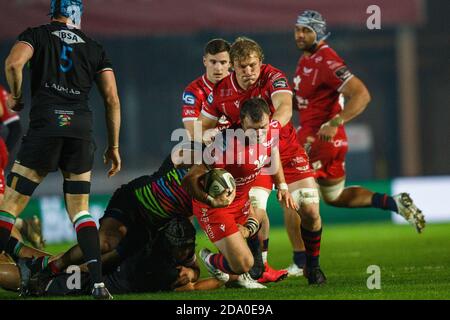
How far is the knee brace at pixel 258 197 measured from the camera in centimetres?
878

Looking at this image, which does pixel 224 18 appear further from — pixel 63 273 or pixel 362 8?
pixel 63 273

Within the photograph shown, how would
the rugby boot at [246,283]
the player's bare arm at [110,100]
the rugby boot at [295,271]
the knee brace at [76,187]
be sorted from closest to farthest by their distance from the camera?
the knee brace at [76,187] < the player's bare arm at [110,100] < the rugby boot at [246,283] < the rugby boot at [295,271]

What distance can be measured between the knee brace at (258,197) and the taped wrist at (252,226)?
1.69 ft

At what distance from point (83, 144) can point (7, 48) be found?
15.8 metres

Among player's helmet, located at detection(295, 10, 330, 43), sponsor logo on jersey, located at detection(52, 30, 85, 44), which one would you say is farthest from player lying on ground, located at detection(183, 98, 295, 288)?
player's helmet, located at detection(295, 10, 330, 43)

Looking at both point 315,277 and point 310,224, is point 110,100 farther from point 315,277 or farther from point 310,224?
point 315,277

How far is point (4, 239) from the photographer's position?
287 inches

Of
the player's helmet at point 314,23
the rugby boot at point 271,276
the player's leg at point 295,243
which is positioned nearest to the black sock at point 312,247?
the rugby boot at point 271,276

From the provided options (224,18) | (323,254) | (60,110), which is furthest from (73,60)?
(224,18)

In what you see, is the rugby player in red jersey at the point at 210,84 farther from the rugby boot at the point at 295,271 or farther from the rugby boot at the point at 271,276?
the rugby boot at the point at 295,271

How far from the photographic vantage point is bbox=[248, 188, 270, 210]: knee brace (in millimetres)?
8781

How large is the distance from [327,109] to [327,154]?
1.57ft

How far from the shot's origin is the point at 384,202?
35.6 ft

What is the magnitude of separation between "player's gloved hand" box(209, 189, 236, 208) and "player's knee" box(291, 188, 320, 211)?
1065 millimetres
